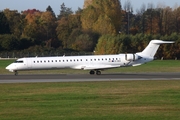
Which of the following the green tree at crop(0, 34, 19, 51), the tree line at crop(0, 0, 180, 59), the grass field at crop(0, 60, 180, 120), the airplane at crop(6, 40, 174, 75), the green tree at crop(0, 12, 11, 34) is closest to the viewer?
the grass field at crop(0, 60, 180, 120)

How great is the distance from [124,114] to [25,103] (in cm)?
553

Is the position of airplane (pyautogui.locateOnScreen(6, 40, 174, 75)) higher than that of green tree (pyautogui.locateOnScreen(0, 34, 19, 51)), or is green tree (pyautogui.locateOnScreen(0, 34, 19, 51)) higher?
green tree (pyautogui.locateOnScreen(0, 34, 19, 51))

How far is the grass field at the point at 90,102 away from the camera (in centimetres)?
1939

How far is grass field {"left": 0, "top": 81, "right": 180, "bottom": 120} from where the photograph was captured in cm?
1939

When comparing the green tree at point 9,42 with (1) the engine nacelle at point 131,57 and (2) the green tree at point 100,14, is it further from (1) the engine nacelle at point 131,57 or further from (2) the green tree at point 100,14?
(1) the engine nacelle at point 131,57

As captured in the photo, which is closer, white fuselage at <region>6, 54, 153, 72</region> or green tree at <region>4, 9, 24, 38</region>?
white fuselage at <region>6, 54, 153, 72</region>

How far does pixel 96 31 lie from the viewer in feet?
362

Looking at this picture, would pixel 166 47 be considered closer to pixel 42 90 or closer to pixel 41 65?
pixel 41 65

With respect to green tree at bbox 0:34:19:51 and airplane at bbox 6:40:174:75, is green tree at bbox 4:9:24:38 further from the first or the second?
airplane at bbox 6:40:174:75

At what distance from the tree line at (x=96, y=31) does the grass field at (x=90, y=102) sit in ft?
195

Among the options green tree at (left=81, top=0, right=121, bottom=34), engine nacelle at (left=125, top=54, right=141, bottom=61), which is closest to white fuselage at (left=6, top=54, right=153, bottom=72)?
engine nacelle at (left=125, top=54, right=141, bottom=61)

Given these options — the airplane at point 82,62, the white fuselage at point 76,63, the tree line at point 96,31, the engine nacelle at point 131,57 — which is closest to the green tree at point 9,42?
the tree line at point 96,31

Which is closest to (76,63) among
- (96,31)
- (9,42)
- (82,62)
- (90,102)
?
(82,62)

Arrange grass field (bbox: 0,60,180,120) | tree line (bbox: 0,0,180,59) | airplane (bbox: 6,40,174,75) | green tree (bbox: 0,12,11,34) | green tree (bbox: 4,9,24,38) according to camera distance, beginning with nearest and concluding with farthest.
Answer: grass field (bbox: 0,60,180,120)
airplane (bbox: 6,40,174,75)
tree line (bbox: 0,0,180,59)
green tree (bbox: 0,12,11,34)
green tree (bbox: 4,9,24,38)
